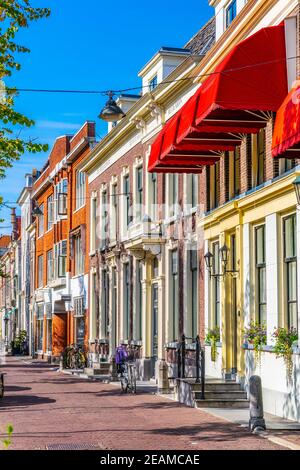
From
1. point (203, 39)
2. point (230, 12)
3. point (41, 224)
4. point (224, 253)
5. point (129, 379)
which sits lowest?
point (129, 379)

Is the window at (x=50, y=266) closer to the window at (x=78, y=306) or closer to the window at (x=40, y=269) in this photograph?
the window at (x=40, y=269)

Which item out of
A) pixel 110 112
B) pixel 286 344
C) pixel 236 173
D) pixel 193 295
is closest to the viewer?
pixel 286 344

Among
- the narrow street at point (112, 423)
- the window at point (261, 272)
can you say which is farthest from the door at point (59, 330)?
the window at point (261, 272)

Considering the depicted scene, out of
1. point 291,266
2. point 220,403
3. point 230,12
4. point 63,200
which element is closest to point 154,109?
point 230,12

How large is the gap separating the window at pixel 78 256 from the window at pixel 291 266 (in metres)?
25.5

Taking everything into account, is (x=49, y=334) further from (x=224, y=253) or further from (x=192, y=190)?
(x=224, y=253)

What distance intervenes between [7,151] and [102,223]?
18240mm

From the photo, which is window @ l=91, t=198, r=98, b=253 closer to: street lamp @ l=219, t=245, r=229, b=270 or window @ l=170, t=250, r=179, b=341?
window @ l=170, t=250, r=179, b=341

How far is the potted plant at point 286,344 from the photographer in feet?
53.6

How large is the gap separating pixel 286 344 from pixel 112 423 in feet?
12.1

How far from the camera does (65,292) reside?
149 feet

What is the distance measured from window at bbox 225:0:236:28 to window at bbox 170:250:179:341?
7.38 m

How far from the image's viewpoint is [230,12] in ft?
72.4
